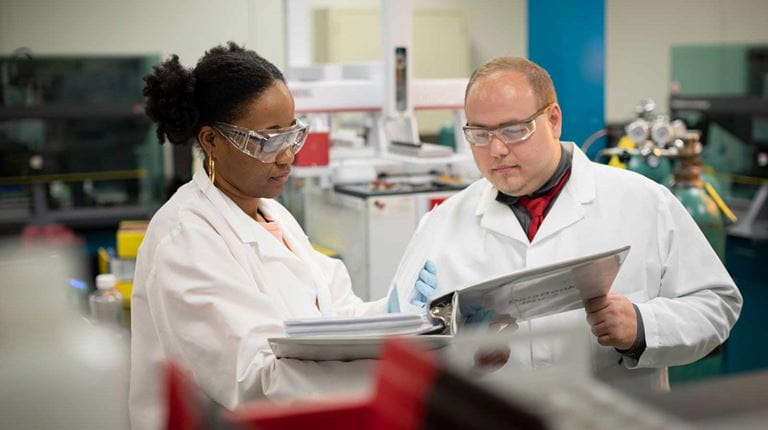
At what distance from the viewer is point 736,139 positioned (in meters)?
6.59

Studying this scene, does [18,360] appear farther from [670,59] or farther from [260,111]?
[670,59]

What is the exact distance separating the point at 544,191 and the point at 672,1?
22.2 ft

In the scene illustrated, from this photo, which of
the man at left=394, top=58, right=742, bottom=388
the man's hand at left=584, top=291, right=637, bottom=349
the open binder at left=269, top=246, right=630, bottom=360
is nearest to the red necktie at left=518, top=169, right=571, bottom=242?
the man at left=394, top=58, right=742, bottom=388

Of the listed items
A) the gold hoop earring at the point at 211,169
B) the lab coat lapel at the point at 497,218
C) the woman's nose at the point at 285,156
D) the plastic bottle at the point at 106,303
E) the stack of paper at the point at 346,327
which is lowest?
the plastic bottle at the point at 106,303

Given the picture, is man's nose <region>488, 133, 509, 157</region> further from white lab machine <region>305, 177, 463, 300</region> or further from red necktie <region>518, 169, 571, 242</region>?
white lab machine <region>305, 177, 463, 300</region>

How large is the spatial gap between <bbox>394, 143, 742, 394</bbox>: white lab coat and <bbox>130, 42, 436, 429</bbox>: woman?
31 cm

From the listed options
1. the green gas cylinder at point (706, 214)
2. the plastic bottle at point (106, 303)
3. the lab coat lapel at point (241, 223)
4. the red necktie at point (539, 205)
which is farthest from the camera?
the green gas cylinder at point (706, 214)

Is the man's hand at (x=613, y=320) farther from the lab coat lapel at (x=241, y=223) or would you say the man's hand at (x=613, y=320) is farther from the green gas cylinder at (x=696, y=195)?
the green gas cylinder at (x=696, y=195)

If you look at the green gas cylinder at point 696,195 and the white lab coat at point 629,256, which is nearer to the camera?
the white lab coat at point 629,256

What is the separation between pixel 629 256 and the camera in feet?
6.63

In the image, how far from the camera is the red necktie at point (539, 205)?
2.12 metres

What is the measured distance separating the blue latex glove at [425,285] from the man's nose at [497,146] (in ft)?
0.99

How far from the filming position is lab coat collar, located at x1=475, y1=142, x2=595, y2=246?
207cm

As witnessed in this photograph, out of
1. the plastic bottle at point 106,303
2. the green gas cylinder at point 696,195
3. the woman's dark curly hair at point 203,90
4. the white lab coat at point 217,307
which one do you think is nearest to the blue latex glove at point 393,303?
the white lab coat at point 217,307
